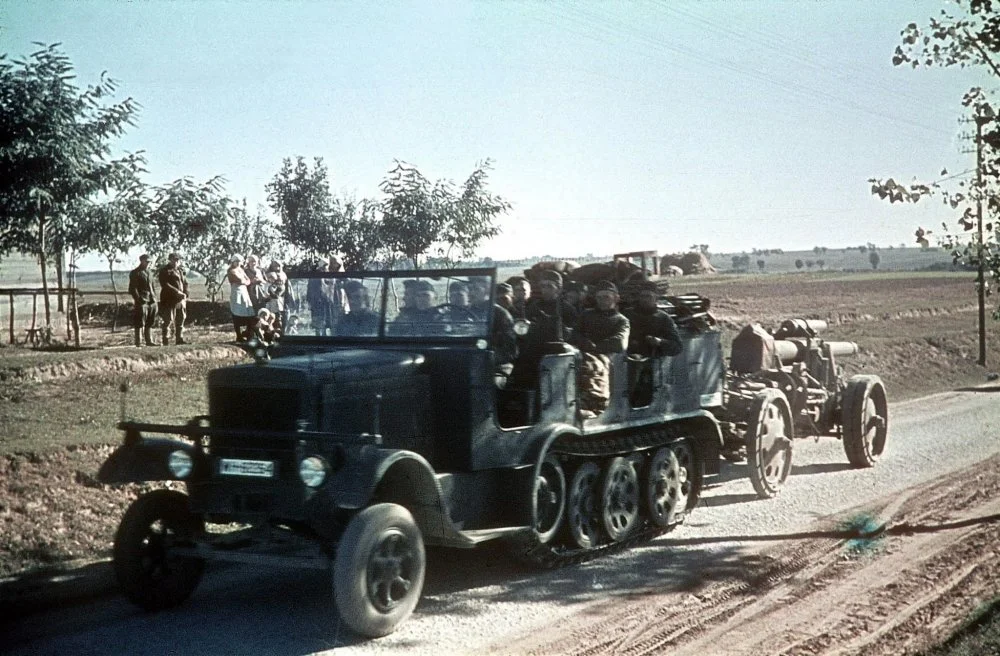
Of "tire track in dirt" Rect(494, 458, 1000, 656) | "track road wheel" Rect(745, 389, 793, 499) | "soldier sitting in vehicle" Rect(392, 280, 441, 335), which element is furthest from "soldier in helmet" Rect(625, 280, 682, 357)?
"soldier sitting in vehicle" Rect(392, 280, 441, 335)

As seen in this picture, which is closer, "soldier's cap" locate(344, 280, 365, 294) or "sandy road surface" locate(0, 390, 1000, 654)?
"sandy road surface" locate(0, 390, 1000, 654)

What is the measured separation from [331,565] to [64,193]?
11.5 m

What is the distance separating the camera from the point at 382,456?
7.84 metres

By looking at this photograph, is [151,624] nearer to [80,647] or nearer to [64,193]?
[80,647]

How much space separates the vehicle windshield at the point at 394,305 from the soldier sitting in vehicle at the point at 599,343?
141 cm

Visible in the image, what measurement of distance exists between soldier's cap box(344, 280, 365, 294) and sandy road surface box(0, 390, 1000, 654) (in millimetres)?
2383

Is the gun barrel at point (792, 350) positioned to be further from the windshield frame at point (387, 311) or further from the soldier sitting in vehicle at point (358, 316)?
the soldier sitting in vehicle at point (358, 316)

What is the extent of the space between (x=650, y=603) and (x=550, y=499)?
1.51 metres

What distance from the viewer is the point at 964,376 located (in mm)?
28734

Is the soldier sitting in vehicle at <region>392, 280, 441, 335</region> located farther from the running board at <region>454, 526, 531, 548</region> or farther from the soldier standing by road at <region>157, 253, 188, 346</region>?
the soldier standing by road at <region>157, 253, 188, 346</region>

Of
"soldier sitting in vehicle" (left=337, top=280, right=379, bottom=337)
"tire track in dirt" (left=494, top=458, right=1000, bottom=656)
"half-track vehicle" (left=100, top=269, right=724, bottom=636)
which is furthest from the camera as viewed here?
"soldier sitting in vehicle" (left=337, top=280, right=379, bottom=337)

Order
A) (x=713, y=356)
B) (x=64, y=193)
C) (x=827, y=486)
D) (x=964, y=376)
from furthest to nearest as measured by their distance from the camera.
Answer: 1. (x=964, y=376)
2. (x=64, y=193)
3. (x=827, y=486)
4. (x=713, y=356)

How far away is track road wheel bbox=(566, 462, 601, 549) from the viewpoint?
10.0m

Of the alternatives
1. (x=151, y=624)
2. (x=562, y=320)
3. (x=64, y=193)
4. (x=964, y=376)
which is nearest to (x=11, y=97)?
(x=64, y=193)
